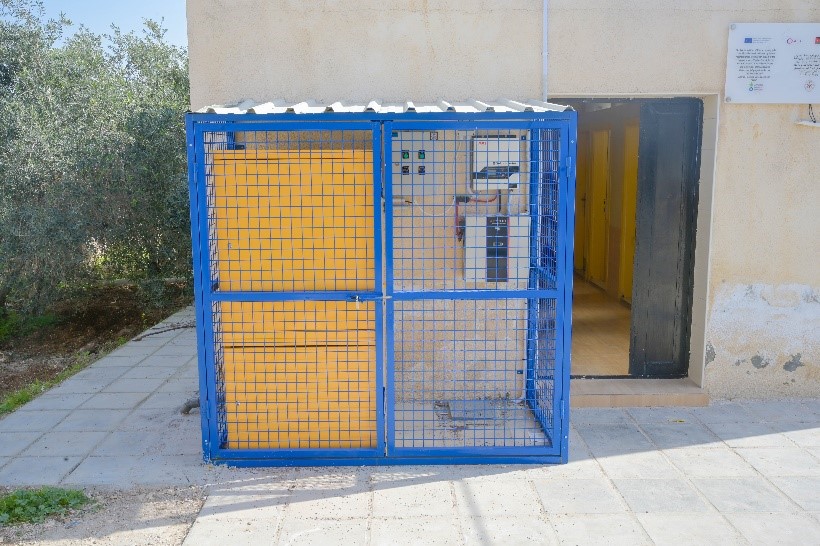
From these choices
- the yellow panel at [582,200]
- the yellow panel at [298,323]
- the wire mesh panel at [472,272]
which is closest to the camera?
the yellow panel at [298,323]

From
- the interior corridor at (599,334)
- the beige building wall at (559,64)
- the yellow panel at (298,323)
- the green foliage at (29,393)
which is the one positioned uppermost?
the beige building wall at (559,64)

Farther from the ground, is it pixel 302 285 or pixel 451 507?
pixel 302 285

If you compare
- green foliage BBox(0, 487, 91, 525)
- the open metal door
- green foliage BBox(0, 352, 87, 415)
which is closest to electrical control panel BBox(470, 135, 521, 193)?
the open metal door

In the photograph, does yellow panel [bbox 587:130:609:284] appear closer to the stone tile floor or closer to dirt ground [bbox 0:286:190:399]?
the stone tile floor

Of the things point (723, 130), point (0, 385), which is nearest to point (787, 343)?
point (723, 130)

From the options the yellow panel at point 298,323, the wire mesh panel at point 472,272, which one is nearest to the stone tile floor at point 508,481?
the wire mesh panel at point 472,272

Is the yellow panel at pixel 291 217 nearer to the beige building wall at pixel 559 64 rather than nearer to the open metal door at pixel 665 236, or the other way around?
the beige building wall at pixel 559 64

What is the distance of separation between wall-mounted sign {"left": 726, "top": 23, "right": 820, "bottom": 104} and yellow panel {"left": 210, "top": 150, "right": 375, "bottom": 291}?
117 inches

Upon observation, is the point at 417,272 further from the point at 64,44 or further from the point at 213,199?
the point at 64,44

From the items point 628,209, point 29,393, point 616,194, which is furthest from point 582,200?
point 29,393

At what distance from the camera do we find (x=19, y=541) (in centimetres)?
377

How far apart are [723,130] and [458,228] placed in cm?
215

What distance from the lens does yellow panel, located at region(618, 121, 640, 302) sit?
29.5 ft

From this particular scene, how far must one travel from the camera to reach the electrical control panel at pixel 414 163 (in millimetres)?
5207
